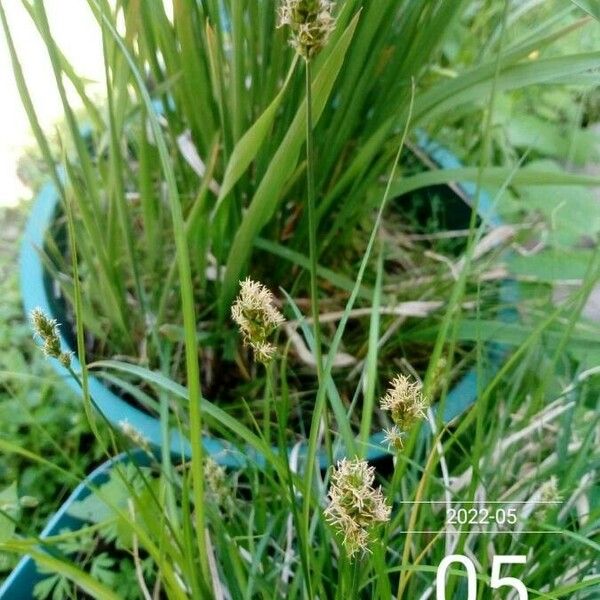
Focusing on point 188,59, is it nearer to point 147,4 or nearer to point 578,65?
point 147,4

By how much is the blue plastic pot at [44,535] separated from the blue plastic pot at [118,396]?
0.03 meters

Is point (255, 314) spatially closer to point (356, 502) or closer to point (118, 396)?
point (356, 502)

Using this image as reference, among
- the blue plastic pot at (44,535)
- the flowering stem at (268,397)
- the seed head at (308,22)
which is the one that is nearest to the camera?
the seed head at (308,22)

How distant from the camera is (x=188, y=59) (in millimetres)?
509

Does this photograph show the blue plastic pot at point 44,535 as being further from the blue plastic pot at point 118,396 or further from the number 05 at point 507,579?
the number 05 at point 507,579

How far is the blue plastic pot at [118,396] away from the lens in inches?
21.9

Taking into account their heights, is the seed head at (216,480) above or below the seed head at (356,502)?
below

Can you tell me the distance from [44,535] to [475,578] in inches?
12.5

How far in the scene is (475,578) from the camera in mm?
403

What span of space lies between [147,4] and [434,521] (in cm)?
38

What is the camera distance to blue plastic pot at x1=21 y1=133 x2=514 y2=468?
56 cm

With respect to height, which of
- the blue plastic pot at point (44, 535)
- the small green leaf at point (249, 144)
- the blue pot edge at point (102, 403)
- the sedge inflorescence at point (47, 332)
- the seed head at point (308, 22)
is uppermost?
the seed head at point (308, 22)

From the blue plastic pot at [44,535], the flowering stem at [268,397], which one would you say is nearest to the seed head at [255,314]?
the flowering stem at [268,397]

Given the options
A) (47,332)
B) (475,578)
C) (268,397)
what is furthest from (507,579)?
(47,332)
